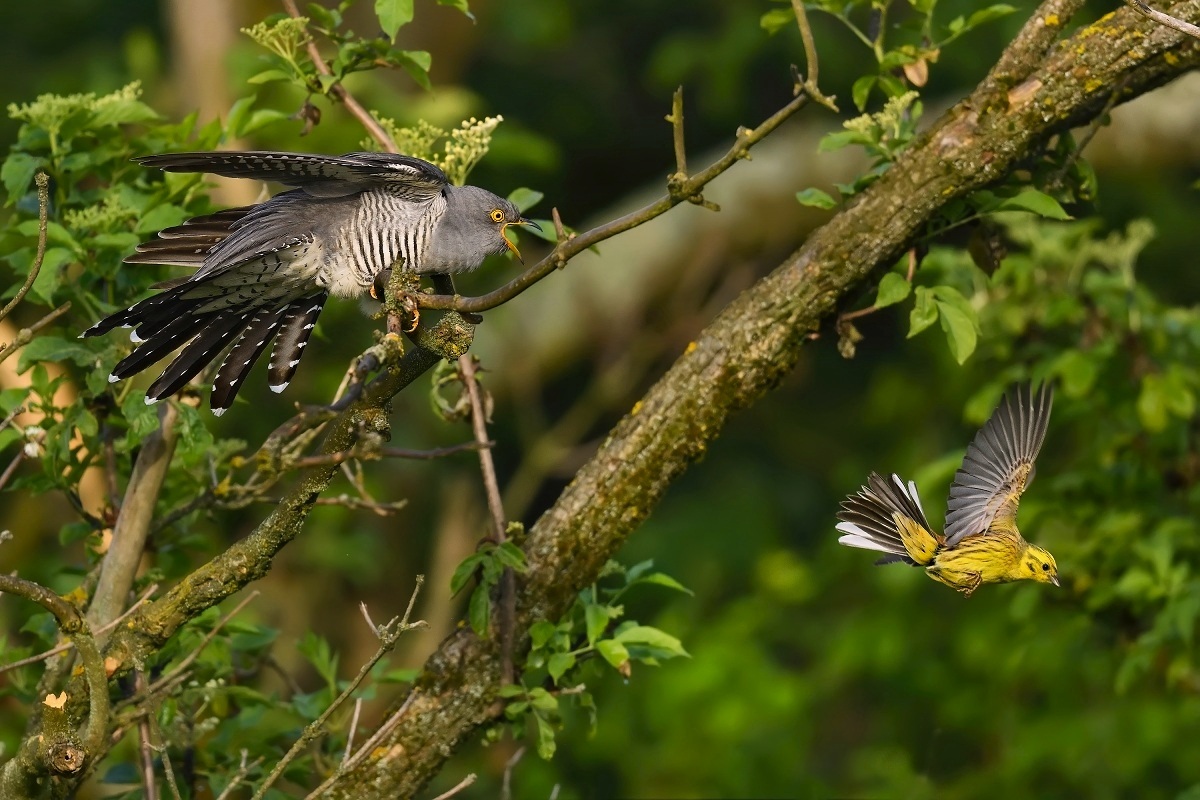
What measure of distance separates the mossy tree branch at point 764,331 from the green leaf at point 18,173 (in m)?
1.32

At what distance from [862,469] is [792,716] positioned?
259cm

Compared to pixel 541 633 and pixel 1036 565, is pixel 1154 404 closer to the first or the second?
pixel 1036 565

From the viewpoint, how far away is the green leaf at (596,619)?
117 inches

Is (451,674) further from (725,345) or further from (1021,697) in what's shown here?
(1021,697)

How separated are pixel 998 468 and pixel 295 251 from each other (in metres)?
1.69

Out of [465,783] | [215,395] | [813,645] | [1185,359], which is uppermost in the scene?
[215,395]

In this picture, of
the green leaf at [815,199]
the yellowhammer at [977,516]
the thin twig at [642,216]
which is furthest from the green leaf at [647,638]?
the green leaf at [815,199]

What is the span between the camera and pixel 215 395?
324cm

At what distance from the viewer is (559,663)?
2936mm

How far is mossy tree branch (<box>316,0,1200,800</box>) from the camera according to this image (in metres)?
3.03

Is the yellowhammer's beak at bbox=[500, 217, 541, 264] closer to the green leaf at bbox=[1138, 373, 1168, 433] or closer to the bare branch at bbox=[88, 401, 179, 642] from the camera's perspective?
the bare branch at bbox=[88, 401, 179, 642]

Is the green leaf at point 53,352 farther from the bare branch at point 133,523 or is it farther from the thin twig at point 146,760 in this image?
the thin twig at point 146,760

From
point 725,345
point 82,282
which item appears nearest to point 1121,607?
point 725,345

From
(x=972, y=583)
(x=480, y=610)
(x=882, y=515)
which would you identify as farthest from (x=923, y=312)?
(x=480, y=610)
